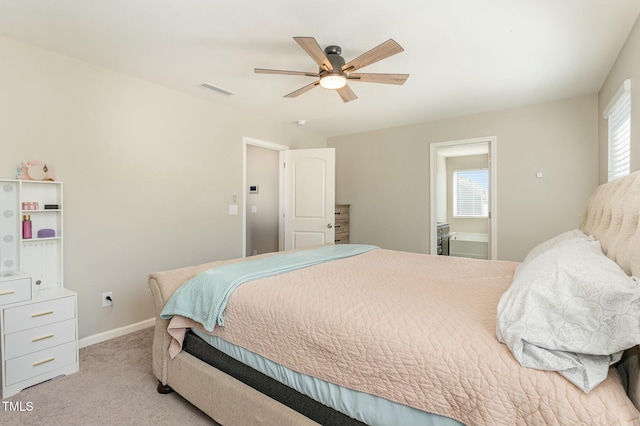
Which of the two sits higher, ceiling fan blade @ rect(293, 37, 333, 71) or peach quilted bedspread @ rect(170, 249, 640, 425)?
ceiling fan blade @ rect(293, 37, 333, 71)

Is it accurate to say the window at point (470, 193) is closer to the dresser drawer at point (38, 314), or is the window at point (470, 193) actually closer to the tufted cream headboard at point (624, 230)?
the tufted cream headboard at point (624, 230)

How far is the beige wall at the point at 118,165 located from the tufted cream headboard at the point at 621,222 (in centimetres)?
343

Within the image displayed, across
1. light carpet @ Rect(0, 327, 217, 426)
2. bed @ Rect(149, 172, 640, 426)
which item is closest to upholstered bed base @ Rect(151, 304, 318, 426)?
bed @ Rect(149, 172, 640, 426)

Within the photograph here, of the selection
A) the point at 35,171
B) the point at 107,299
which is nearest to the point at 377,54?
the point at 35,171

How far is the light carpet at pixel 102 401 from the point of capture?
170 cm

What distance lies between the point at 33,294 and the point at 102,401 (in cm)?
99

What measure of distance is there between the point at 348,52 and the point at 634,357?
2.38 meters

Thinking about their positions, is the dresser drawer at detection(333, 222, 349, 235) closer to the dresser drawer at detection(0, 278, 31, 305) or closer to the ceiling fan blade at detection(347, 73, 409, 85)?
the ceiling fan blade at detection(347, 73, 409, 85)

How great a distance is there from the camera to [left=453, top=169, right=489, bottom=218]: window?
6.59 meters

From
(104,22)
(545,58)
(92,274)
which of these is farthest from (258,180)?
(545,58)

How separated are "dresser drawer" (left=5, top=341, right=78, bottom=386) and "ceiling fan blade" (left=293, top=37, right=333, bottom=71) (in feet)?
8.39

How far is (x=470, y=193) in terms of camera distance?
675cm

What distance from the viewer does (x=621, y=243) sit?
4.07ft

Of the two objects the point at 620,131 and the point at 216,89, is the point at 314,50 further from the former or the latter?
the point at 620,131
